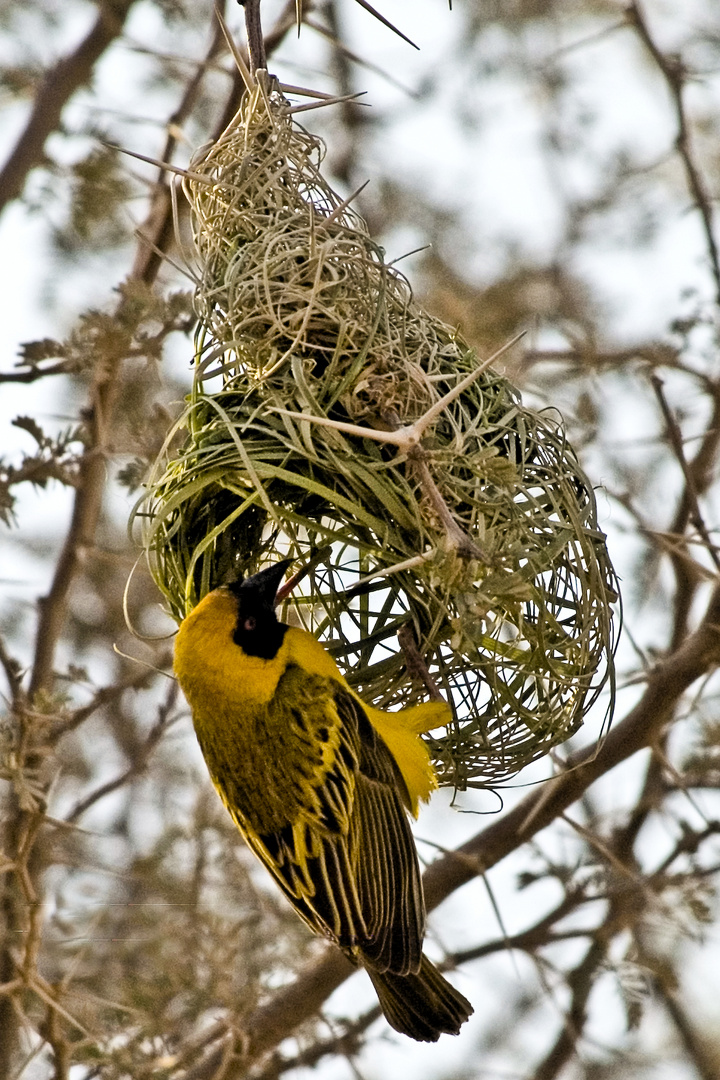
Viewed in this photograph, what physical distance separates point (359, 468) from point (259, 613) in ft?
1.31

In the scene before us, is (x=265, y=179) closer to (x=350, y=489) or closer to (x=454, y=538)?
(x=350, y=489)

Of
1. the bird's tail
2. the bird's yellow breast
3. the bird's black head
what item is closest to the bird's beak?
the bird's black head

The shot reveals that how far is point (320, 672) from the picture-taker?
9.18 feet

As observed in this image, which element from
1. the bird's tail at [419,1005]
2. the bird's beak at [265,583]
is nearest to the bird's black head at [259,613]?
the bird's beak at [265,583]

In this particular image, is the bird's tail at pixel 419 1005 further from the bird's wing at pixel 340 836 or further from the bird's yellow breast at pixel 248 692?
the bird's yellow breast at pixel 248 692

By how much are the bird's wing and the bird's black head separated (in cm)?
8

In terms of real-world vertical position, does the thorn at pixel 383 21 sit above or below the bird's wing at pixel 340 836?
above

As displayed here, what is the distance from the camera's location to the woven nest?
2514 millimetres

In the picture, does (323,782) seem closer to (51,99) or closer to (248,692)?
(248,692)

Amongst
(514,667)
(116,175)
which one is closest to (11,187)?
(116,175)

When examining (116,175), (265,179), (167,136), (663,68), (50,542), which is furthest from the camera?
(50,542)

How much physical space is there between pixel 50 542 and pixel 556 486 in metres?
3.46

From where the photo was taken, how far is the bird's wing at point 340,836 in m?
2.80

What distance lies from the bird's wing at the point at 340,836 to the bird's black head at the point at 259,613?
0.08 meters
